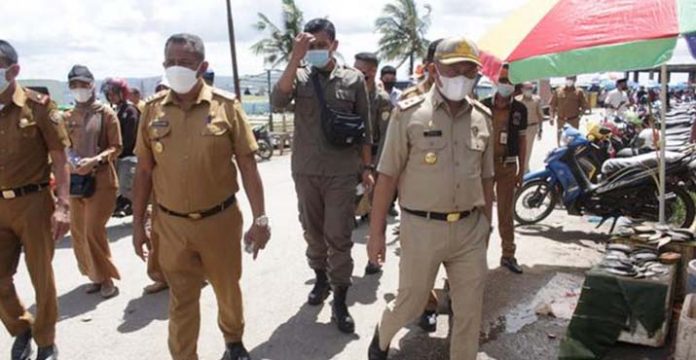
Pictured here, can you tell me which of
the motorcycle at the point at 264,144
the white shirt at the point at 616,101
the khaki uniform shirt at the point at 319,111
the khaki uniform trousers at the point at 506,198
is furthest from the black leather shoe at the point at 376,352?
the white shirt at the point at 616,101

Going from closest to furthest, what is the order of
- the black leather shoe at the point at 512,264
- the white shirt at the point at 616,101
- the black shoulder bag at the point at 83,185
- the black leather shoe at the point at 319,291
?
the black leather shoe at the point at 319,291
the black shoulder bag at the point at 83,185
the black leather shoe at the point at 512,264
the white shirt at the point at 616,101

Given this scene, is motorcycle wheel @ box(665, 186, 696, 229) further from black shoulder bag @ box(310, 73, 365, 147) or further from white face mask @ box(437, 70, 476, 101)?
white face mask @ box(437, 70, 476, 101)

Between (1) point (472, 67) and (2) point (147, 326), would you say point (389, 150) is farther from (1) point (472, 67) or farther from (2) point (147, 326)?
(2) point (147, 326)

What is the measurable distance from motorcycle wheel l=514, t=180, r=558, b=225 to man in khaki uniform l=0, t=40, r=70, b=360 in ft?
16.3

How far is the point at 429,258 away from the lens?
3021mm

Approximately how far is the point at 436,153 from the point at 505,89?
82.0 inches

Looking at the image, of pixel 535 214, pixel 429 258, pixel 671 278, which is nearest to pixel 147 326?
pixel 429 258

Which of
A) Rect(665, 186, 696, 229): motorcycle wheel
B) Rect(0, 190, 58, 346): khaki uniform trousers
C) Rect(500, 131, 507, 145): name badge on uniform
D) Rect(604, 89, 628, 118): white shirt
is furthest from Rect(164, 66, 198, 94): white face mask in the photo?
Rect(604, 89, 628, 118): white shirt

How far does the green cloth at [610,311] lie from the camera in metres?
3.52

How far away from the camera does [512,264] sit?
5.23m

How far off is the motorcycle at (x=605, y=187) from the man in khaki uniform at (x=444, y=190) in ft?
12.1

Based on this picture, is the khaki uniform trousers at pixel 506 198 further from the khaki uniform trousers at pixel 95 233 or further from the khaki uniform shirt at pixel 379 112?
the khaki uniform trousers at pixel 95 233

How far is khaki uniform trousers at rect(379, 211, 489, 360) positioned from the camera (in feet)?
9.87

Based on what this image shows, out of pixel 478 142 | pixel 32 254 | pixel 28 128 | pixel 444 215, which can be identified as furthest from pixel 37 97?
pixel 478 142
